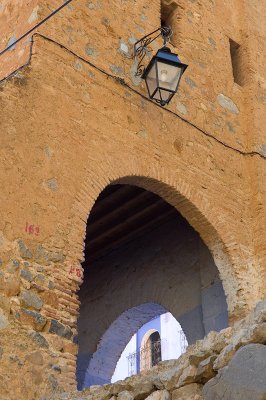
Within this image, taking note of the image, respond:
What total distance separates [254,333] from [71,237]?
2.67 m

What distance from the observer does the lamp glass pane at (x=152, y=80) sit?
615 centimetres

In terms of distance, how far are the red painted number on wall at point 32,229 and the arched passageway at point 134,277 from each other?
2.88m

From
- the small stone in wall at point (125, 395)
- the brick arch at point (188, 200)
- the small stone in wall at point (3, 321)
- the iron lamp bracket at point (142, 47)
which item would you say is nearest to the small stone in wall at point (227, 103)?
the iron lamp bracket at point (142, 47)

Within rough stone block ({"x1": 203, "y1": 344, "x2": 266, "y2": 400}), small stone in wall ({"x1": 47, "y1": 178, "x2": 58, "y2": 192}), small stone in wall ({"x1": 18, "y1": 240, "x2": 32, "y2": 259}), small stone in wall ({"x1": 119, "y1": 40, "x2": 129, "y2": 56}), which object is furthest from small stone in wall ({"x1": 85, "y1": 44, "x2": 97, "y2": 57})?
rough stone block ({"x1": 203, "y1": 344, "x2": 266, "y2": 400})

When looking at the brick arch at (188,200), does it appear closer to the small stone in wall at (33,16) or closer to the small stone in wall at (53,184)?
the small stone in wall at (53,184)

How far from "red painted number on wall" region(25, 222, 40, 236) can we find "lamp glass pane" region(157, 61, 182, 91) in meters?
2.09

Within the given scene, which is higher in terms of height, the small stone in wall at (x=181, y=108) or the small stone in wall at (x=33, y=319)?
the small stone in wall at (x=181, y=108)

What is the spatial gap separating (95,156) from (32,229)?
119cm

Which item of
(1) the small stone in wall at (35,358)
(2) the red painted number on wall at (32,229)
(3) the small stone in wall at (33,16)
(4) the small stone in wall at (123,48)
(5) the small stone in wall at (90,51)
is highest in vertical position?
(4) the small stone in wall at (123,48)

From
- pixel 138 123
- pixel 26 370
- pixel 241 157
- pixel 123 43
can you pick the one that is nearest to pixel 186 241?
pixel 241 157

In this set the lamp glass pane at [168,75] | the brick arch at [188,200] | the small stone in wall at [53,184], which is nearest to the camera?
the small stone in wall at [53,184]

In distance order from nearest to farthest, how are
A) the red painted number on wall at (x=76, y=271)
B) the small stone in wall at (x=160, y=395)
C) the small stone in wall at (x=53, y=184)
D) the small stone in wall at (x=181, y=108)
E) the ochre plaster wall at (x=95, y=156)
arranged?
the small stone in wall at (x=160, y=395)
the ochre plaster wall at (x=95, y=156)
the red painted number on wall at (x=76, y=271)
the small stone in wall at (x=53, y=184)
the small stone in wall at (x=181, y=108)

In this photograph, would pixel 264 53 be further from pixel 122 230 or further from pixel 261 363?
pixel 261 363

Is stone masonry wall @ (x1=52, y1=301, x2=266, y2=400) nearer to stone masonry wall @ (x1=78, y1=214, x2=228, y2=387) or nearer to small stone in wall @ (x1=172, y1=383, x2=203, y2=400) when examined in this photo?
small stone in wall @ (x1=172, y1=383, x2=203, y2=400)
